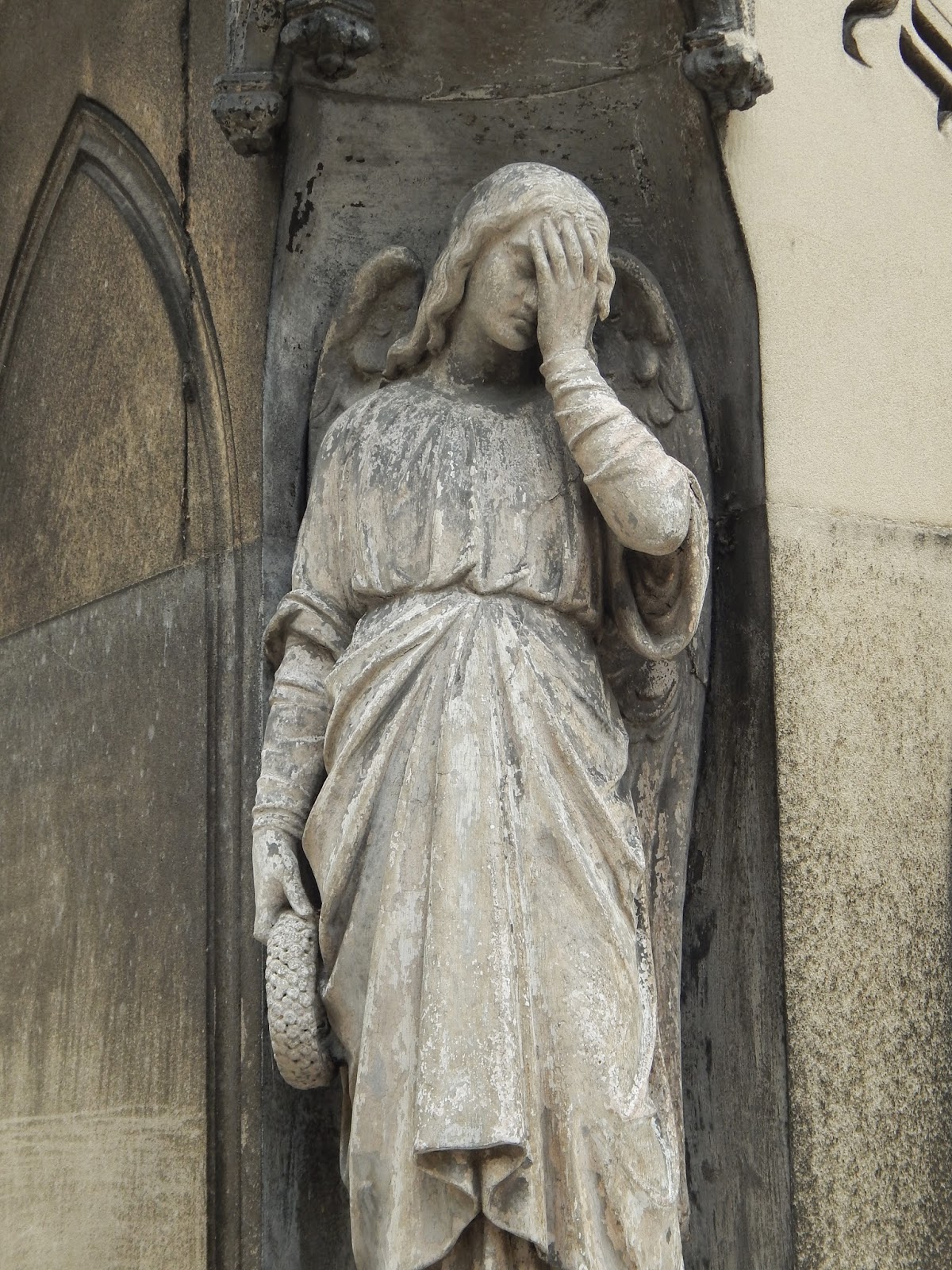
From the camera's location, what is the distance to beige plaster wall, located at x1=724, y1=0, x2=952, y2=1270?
333 cm

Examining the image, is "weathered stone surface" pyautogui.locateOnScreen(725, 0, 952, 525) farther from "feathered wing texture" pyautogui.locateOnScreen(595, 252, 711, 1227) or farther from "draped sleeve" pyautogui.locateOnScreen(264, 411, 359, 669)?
"draped sleeve" pyautogui.locateOnScreen(264, 411, 359, 669)

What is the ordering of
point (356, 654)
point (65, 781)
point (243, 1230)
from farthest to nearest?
point (65, 781) → point (243, 1230) → point (356, 654)

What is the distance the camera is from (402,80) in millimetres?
3705

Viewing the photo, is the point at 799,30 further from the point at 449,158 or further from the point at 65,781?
the point at 65,781

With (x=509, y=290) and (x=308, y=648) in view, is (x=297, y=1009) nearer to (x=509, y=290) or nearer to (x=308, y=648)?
(x=308, y=648)

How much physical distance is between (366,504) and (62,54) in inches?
64.2

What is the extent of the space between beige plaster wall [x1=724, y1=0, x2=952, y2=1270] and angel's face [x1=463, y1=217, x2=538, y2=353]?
0.50 metres

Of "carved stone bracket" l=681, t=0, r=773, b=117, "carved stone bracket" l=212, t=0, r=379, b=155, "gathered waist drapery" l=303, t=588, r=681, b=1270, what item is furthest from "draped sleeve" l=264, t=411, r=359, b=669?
"carved stone bracket" l=681, t=0, r=773, b=117

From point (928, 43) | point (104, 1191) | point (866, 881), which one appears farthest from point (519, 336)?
point (104, 1191)

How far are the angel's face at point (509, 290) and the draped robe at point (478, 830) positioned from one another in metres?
0.14

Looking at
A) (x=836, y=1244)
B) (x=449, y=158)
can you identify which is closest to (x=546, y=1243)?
(x=836, y=1244)

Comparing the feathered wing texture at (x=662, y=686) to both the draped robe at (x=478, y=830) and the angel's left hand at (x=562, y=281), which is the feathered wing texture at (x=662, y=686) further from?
the angel's left hand at (x=562, y=281)

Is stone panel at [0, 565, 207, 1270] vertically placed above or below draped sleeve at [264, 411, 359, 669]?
below

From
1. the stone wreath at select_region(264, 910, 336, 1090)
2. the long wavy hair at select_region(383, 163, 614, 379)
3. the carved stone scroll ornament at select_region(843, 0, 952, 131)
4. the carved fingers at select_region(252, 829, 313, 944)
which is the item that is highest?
the carved stone scroll ornament at select_region(843, 0, 952, 131)
